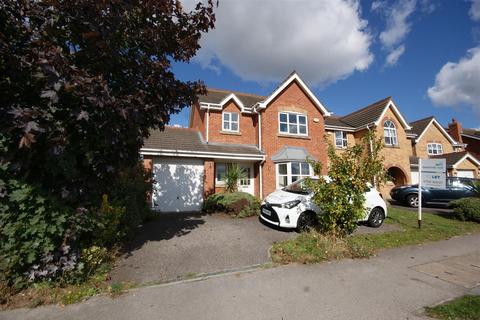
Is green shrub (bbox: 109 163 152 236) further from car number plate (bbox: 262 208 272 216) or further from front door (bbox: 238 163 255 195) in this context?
front door (bbox: 238 163 255 195)

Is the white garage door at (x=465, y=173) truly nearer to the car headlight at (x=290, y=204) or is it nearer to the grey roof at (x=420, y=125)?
the grey roof at (x=420, y=125)

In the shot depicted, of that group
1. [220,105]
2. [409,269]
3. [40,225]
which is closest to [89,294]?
[40,225]

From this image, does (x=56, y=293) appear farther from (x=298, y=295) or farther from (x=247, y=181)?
(x=247, y=181)

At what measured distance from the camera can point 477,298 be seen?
13.9 feet

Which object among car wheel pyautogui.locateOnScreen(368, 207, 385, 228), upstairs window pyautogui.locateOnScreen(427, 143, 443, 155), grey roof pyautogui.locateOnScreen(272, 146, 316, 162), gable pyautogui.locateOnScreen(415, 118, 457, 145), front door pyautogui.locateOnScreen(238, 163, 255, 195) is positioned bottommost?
car wheel pyautogui.locateOnScreen(368, 207, 385, 228)

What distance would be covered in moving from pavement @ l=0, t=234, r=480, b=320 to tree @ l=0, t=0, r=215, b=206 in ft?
6.74

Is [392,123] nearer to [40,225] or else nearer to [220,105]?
[220,105]

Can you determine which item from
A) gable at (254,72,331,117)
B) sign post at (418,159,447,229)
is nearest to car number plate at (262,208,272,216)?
sign post at (418,159,447,229)

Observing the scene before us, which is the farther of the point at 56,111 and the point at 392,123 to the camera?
the point at 392,123

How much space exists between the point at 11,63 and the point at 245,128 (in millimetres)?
12465

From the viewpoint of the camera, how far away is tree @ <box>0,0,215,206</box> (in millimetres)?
4016

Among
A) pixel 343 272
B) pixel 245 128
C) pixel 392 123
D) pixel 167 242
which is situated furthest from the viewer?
pixel 392 123

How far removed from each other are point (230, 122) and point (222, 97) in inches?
109

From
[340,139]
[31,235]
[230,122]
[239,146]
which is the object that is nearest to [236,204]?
[239,146]
